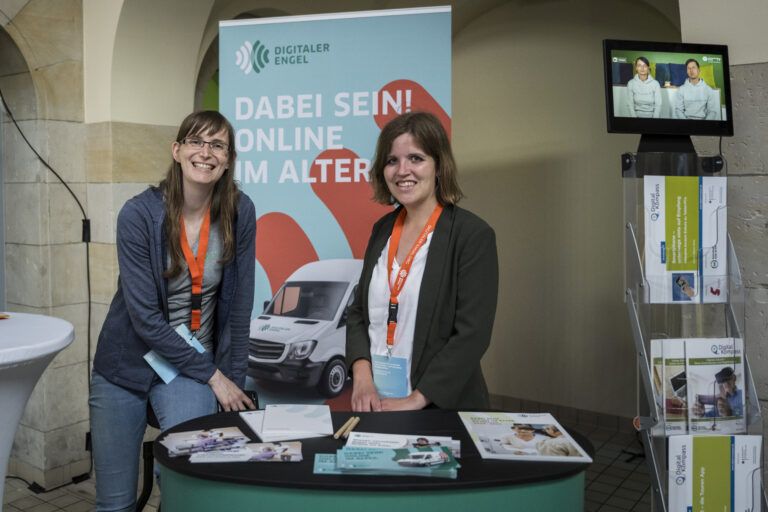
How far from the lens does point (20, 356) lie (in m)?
1.68

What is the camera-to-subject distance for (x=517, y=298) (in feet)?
17.0

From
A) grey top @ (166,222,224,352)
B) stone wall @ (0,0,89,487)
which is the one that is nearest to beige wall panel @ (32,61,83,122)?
stone wall @ (0,0,89,487)

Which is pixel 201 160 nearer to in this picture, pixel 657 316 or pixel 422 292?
pixel 422 292

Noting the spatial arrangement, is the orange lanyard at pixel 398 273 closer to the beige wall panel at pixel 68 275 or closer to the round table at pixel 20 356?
the round table at pixel 20 356

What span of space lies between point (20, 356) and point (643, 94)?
184 cm

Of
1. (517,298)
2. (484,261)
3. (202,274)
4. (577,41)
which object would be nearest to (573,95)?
(577,41)

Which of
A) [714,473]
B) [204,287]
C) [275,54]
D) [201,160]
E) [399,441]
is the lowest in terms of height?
[714,473]

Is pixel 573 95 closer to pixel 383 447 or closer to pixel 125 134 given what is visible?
pixel 125 134

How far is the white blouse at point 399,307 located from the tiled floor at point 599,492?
1.91m

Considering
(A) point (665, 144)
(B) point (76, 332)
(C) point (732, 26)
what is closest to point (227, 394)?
(A) point (665, 144)

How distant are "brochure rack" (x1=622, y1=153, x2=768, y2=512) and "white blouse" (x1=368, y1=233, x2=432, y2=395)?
61 cm

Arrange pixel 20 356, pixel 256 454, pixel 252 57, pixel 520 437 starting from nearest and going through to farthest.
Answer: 1. pixel 256 454
2. pixel 520 437
3. pixel 20 356
4. pixel 252 57

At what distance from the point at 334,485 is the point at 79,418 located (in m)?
3.09

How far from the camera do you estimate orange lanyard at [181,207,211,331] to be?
210 cm
